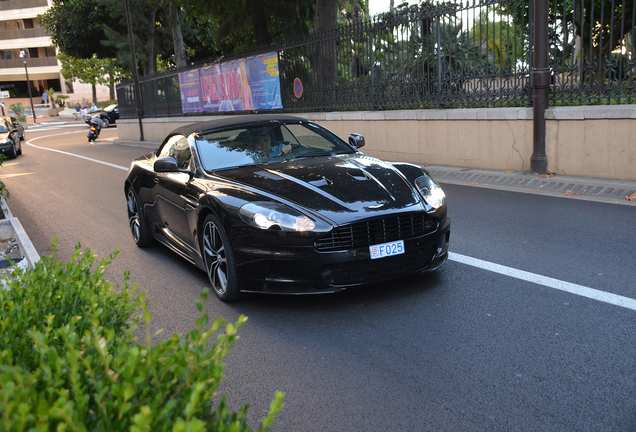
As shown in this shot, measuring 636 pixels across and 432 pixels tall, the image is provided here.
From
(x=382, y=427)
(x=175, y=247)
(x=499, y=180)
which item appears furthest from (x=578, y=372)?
(x=499, y=180)

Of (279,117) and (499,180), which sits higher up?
(279,117)

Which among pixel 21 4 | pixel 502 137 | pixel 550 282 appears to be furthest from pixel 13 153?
pixel 21 4

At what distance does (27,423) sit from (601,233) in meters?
6.25

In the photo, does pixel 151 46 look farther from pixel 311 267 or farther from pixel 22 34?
pixel 22 34

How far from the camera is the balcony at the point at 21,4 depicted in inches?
3324

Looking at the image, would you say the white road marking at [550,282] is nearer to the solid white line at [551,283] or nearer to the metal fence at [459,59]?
the solid white line at [551,283]

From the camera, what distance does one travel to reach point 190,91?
78.2ft

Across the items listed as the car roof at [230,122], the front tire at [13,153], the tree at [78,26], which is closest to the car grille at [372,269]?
the car roof at [230,122]

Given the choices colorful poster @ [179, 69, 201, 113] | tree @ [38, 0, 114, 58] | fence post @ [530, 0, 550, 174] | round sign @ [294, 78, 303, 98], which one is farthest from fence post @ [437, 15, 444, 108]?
tree @ [38, 0, 114, 58]

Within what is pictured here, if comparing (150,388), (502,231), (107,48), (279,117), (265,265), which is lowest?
(502,231)

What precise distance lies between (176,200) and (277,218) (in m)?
1.76

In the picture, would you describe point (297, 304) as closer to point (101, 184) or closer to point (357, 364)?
point (357, 364)

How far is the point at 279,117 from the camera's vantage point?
6723 mm

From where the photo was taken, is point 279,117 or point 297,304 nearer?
point 297,304
